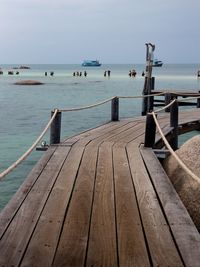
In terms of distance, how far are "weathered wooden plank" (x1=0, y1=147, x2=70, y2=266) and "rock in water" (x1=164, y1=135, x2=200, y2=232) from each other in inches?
78.7

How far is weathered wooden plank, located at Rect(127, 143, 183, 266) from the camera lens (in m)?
3.84

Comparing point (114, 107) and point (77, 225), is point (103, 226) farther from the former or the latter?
point (114, 107)

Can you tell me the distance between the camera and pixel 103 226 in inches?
179

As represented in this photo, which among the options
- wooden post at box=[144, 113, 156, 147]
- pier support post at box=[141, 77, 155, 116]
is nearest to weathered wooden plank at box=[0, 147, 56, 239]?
wooden post at box=[144, 113, 156, 147]

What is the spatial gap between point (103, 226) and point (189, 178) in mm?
2879

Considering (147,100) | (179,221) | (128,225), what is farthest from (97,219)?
(147,100)

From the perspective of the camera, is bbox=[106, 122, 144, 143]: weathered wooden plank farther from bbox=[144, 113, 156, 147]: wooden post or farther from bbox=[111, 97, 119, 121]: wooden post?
bbox=[111, 97, 119, 121]: wooden post

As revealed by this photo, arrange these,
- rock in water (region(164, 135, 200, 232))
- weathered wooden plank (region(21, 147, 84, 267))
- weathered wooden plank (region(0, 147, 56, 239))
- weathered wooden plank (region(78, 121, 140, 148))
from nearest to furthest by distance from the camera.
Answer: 1. weathered wooden plank (region(21, 147, 84, 267))
2. weathered wooden plank (region(0, 147, 56, 239))
3. rock in water (region(164, 135, 200, 232))
4. weathered wooden plank (region(78, 121, 140, 148))

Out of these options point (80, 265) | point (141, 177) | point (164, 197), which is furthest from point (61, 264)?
point (141, 177)

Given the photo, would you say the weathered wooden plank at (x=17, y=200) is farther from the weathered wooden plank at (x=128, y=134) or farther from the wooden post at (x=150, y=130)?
the weathered wooden plank at (x=128, y=134)

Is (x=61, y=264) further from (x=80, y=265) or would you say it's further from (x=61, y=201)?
(x=61, y=201)

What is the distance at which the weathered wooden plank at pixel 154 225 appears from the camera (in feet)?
12.6

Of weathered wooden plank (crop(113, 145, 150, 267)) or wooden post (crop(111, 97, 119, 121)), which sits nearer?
weathered wooden plank (crop(113, 145, 150, 267))

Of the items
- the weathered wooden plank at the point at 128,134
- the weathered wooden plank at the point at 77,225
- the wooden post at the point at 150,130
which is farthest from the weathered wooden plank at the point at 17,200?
the weathered wooden plank at the point at 128,134
